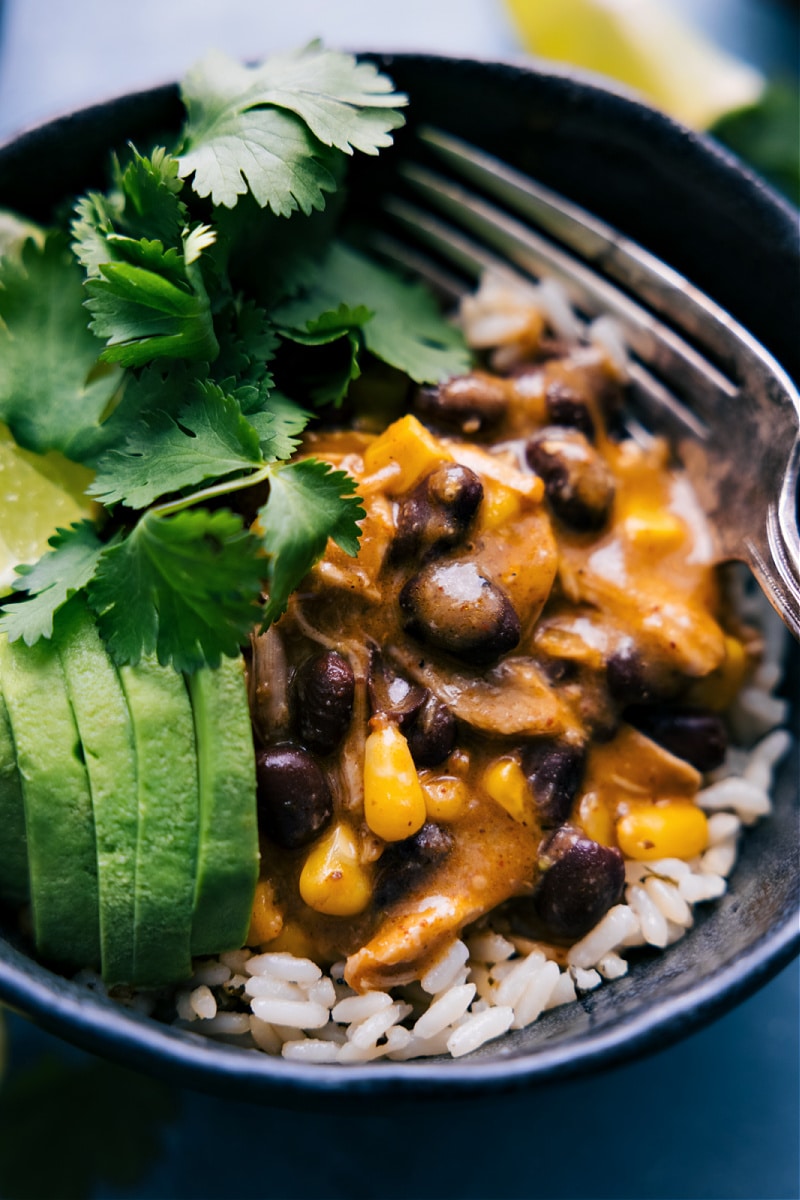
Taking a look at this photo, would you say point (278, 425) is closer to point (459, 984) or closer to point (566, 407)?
point (566, 407)

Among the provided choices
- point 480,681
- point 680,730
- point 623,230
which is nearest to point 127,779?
point 480,681

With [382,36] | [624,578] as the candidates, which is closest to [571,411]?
[624,578]

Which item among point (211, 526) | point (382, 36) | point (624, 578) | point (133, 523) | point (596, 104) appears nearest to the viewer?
point (211, 526)

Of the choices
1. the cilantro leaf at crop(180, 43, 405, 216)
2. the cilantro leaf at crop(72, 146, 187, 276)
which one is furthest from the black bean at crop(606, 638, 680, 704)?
the cilantro leaf at crop(72, 146, 187, 276)

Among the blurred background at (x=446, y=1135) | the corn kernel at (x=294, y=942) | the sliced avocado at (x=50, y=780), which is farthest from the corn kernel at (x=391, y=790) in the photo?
the blurred background at (x=446, y=1135)

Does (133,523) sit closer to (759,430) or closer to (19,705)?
(19,705)

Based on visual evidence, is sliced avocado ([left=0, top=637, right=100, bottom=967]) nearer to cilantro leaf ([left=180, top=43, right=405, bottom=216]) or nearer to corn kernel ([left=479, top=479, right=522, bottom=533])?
corn kernel ([left=479, top=479, right=522, bottom=533])
